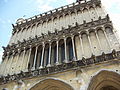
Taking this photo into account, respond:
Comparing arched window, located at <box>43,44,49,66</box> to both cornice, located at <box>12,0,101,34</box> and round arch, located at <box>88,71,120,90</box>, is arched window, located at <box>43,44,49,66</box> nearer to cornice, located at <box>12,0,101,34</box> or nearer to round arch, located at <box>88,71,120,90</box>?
cornice, located at <box>12,0,101,34</box>

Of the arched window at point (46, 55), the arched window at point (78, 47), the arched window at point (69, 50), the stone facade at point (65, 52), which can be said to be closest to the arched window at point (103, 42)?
the stone facade at point (65, 52)

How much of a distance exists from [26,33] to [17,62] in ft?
13.9

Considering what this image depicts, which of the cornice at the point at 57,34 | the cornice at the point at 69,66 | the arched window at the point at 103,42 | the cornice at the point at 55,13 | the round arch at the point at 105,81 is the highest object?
the cornice at the point at 55,13

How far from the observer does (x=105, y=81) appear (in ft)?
33.3

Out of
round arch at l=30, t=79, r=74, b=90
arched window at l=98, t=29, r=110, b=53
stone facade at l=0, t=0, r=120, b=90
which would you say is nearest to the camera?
stone facade at l=0, t=0, r=120, b=90

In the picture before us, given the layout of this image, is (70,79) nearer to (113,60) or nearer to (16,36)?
(113,60)

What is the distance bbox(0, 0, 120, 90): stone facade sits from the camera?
1015 cm

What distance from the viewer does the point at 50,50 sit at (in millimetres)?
13305

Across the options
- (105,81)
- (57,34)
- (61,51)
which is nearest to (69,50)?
(61,51)

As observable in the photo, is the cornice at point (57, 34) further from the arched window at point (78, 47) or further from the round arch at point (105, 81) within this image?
the round arch at point (105, 81)

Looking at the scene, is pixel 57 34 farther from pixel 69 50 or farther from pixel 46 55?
pixel 46 55

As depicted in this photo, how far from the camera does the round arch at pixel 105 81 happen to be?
31.7 ft

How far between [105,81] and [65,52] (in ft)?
12.5

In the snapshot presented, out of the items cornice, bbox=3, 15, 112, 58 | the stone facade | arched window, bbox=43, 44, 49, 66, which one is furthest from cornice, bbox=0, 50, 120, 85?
cornice, bbox=3, 15, 112, 58
